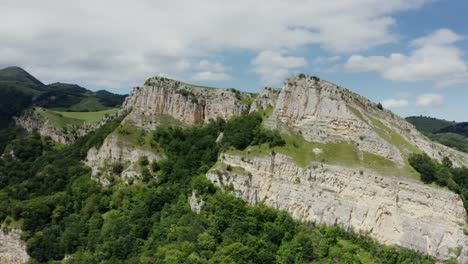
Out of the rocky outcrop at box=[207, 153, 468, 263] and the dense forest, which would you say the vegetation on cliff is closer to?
the rocky outcrop at box=[207, 153, 468, 263]

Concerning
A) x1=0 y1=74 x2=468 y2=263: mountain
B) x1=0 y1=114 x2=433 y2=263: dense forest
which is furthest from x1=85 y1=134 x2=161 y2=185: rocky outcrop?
x1=0 y1=114 x2=433 y2=263: dense forest

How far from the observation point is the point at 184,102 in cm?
11144

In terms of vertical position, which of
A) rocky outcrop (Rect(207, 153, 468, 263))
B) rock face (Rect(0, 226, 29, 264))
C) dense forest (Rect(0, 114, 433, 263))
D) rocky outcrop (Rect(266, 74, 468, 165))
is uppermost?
rocky outcrop (Rect(266, 74, 468, 165))

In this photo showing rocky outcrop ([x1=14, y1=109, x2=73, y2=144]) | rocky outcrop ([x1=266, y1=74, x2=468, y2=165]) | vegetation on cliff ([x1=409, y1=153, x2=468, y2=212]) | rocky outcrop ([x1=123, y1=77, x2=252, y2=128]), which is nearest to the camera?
vegetation on cliff ([x1=409, y1=153, x2=468, y2=212])

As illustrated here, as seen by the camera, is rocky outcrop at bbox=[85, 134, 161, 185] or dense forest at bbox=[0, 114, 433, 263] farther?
rocky outcrop at bbox=[85, 134, 161, 185]

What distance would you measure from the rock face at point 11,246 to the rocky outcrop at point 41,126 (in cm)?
7327

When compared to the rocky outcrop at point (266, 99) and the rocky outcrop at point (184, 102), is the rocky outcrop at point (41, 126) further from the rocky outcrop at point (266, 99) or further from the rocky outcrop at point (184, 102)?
A: the rocky outcrop at point (266, 99)

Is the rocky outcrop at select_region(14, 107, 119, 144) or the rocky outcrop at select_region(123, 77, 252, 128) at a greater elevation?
the rocky outcrop at select_region(123, 77, 252, 128)

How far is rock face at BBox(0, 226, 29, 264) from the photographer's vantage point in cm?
9375

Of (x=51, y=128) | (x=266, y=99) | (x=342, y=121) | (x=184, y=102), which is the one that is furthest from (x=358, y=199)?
(x=51, y=128)

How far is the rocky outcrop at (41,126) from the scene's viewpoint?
166 metres

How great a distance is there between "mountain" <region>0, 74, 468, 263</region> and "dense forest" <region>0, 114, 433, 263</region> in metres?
0.27

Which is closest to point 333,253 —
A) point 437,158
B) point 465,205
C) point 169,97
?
point 465,205

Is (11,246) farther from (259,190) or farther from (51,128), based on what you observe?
(51,128)
